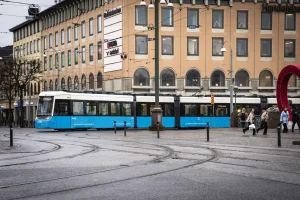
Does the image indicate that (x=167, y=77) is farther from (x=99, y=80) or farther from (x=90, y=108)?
(x=90, y=108)

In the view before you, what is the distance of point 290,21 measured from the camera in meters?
60.8

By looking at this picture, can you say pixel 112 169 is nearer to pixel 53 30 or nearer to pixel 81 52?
pixel 81 52

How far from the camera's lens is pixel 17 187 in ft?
32.7

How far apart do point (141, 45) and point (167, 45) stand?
292cm

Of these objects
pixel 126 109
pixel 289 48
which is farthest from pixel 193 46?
pixel 126 109

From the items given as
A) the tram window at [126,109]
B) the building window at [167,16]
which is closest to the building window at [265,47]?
the building window at [167,16]

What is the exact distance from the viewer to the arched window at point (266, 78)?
60281mm

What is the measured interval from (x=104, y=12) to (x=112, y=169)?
50012 millimetres

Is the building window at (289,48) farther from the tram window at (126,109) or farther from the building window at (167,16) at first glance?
the tram window at (126,109)

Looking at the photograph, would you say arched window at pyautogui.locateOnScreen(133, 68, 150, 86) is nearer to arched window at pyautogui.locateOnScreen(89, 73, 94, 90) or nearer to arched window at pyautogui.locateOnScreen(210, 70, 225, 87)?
arched window at pyautogui.locateOnScreen(210, 70, 225, 87)

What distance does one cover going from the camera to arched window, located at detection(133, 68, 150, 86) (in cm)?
5697

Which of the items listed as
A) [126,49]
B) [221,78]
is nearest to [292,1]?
[221,78]

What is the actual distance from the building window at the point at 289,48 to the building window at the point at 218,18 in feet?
26.0

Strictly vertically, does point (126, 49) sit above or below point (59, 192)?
above
